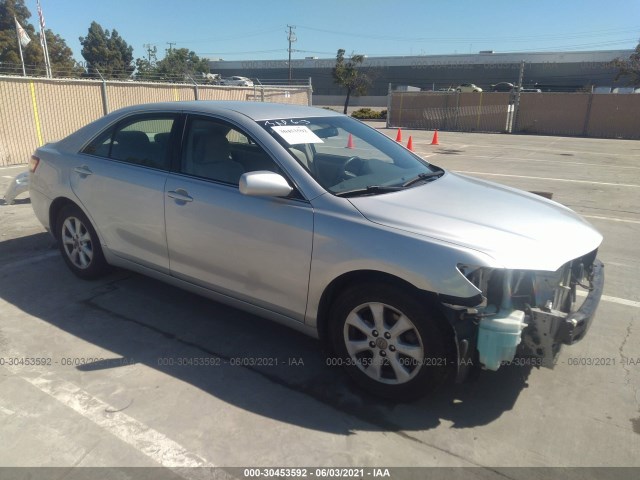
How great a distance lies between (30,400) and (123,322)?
1.02m

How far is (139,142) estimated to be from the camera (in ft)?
13.5

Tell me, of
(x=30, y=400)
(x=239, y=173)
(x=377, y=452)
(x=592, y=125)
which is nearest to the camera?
(x=377, y=452)

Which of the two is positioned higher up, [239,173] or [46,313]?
[239,173]

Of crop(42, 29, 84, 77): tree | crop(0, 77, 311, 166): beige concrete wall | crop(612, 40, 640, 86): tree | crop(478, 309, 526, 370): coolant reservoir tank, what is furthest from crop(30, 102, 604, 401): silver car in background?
crop(42, 29, 84, 77): tree

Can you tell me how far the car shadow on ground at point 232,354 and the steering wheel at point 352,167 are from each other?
1.26 m

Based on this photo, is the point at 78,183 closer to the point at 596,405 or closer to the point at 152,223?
the point at 152,223

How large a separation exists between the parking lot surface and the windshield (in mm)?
1235

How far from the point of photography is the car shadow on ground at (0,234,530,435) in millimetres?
2859

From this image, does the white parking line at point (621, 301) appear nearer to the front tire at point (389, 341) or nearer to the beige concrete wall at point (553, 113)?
the front tire at point (389, 341)

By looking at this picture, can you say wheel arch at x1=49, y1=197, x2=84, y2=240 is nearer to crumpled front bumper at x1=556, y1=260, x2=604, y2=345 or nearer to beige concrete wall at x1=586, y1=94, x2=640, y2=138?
crumpled front bumper at x1=556, y1=260, x2=604, y2=345

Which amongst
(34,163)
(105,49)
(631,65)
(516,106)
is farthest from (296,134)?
(105,49)

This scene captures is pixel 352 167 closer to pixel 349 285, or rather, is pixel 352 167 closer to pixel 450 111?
pixel 349 285

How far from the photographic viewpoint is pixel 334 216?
2.94 meters

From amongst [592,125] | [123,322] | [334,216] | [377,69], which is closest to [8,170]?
[123,322]
